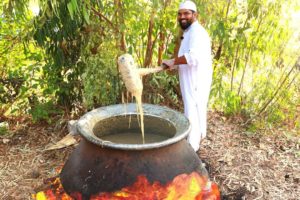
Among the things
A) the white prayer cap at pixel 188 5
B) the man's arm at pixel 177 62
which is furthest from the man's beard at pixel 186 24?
the man's arm at pixel 177 62

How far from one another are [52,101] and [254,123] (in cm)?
258

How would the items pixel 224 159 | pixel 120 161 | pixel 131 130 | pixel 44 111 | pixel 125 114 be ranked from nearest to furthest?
pixel 120 161, pixel 125 114, pixel 131 130, pixel 224 159, pixel 44 111

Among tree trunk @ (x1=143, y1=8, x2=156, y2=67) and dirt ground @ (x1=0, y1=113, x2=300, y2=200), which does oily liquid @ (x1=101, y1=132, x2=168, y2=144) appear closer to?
dirt ground @ (x1=0, y1=113, x2=300, y2=200)

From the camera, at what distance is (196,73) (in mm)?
3684

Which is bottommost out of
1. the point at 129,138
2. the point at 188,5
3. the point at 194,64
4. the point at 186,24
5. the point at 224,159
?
the point at 224,159

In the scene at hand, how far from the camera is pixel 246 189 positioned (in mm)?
3707

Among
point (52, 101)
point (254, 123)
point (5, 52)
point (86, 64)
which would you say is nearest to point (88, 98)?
point (86, 64)

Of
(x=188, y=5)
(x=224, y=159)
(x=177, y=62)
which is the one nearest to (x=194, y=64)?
(x=177, y=62)

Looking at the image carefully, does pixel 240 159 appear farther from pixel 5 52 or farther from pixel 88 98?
pixel 5 52

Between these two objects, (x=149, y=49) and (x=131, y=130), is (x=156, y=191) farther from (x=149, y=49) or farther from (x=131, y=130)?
(x=149, y=49)

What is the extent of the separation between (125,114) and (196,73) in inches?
40.5

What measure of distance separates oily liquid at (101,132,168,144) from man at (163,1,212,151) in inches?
32.5

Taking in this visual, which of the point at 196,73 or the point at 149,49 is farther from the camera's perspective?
the point at 149,49

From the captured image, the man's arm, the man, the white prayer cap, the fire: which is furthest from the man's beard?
the fire
